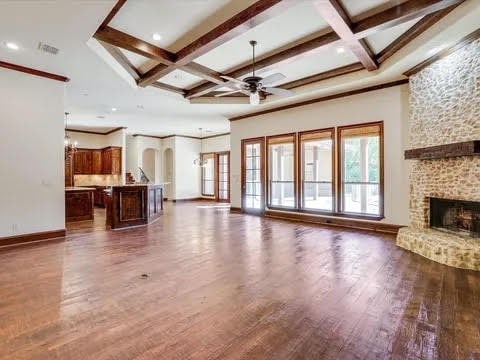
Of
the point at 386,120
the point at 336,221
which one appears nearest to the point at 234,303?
the point at 336,221

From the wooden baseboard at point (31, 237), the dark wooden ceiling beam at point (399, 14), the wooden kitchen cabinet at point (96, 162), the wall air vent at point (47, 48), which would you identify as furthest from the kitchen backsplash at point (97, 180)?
the dark wooden ceiling beam at point (399, 14)

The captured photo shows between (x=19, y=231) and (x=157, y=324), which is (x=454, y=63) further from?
(x=19, y=231)

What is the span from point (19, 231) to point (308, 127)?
22.4 ft

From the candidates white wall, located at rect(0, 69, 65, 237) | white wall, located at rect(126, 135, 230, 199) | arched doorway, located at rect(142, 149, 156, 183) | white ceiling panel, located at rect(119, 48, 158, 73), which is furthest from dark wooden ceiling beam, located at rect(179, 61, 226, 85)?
arched doorway, located at rect(142, 149, 156, 183)

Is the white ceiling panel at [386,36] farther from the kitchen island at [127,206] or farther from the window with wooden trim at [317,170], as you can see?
the kitchen island at [127,206]

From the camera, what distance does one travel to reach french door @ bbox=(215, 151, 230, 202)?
42.7ft

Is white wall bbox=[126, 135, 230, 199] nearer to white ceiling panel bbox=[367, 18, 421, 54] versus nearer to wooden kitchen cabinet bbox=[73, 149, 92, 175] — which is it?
wooden kitchen cabinet bbox=[73, 149, 92, 175]

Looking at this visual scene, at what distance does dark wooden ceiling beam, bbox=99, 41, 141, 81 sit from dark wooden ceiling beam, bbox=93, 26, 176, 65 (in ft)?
0.96

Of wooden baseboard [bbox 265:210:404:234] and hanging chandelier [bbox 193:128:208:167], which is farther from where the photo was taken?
hanging chandelier [bbox 193:128:208:167]

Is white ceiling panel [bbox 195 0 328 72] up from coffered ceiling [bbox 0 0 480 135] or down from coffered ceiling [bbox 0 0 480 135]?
up

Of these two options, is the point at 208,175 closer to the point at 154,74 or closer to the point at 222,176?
the point at 222,176

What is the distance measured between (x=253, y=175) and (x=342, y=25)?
228 inches

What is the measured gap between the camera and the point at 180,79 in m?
6.30

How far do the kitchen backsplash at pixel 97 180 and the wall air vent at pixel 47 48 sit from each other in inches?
298
